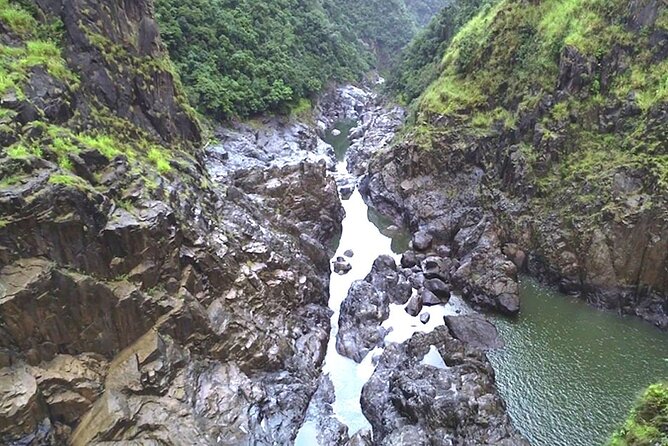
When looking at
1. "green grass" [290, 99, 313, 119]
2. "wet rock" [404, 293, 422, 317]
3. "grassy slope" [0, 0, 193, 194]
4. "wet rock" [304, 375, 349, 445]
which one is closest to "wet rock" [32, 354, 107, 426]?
"grassy slope" [0, 0, 193, 194]

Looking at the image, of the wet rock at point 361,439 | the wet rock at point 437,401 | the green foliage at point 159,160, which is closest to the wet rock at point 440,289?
the wet rock at point 437,401

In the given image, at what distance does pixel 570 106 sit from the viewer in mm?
37469

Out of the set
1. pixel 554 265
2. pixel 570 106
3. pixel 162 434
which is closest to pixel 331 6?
pixel 570 106

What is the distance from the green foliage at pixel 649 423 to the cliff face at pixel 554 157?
1677cm

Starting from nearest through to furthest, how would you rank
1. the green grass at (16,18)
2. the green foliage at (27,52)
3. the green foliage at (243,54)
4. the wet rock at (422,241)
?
1. the green foliage at (27,52)
2. the green grass at (16,18)
3. the wet rock at (422,241)
4. the green foliage at (243,54)

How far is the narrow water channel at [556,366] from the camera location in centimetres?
2248

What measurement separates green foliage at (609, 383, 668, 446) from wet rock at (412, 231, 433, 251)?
2498 centimetres

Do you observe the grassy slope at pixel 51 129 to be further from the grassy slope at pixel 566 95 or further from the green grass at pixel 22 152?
the grassy slope at pixel 566 95

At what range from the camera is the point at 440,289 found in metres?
33.6

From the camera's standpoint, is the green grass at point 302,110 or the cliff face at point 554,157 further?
the green grass at point 302,110

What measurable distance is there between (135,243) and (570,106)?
34.3 meters

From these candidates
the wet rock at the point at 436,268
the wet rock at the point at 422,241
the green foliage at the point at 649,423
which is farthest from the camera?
the wet rock at the point at 422,241

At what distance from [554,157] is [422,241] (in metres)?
12.5

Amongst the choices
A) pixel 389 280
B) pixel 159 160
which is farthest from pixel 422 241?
pixel 159 160
